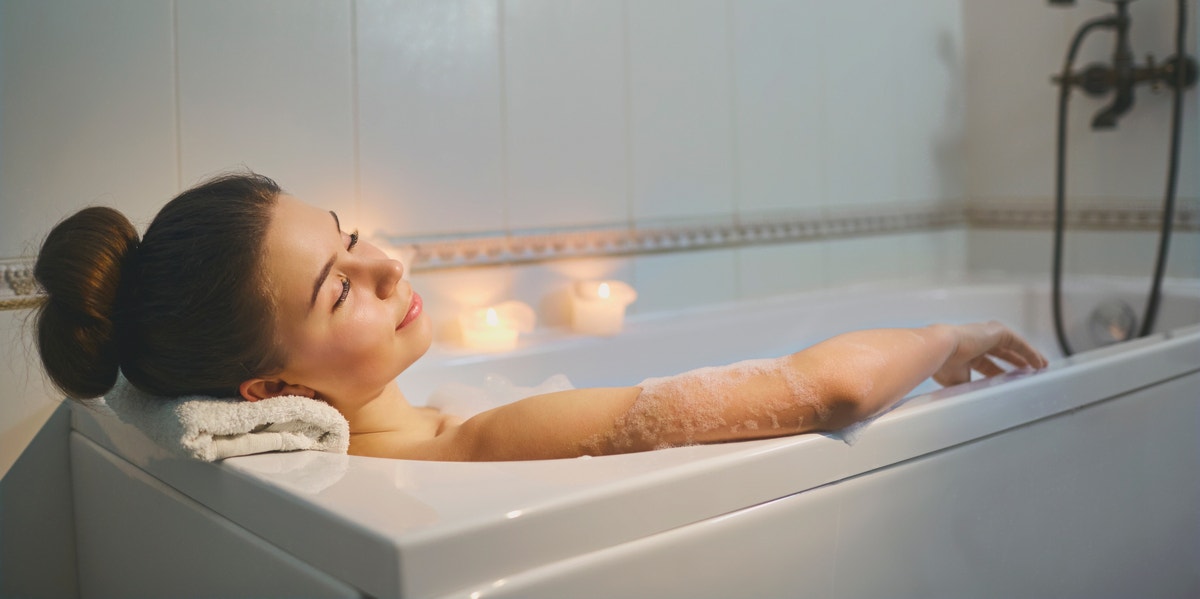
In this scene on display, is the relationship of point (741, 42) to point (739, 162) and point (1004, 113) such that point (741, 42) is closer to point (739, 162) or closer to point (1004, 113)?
point (739, 162)

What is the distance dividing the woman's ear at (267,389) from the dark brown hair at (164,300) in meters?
0.01

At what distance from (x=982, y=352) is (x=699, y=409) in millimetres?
507

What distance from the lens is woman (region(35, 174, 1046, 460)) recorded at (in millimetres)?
1001

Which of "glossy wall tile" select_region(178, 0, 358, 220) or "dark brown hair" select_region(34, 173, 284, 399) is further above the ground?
"glossy wall tile" select_region(178, 0, 358, 220)

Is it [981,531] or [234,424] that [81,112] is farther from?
[981,531]

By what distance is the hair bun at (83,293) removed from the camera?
38.9 inches

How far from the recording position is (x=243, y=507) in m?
0.94

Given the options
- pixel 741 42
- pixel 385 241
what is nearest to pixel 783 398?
pixel 385 241

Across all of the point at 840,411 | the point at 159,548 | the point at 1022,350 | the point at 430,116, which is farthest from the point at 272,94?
the point at 1022,350

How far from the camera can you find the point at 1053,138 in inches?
100

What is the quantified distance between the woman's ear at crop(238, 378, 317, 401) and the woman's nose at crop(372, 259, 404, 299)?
0.42 feet

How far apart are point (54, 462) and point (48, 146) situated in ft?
1.42

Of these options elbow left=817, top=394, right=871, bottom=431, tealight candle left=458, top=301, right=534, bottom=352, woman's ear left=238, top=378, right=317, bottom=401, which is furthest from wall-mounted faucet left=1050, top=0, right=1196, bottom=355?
woman's ear left=238, top=378, right=317, bottom=401

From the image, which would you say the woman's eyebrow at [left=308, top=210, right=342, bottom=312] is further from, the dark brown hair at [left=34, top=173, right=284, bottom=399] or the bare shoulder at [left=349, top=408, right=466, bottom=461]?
the bare shoulder at [left=349, top=408, right=466, bottom=461]
